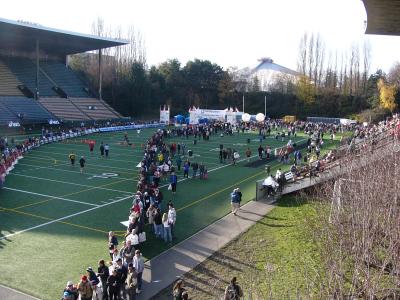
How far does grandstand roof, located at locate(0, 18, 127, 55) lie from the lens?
178 ft

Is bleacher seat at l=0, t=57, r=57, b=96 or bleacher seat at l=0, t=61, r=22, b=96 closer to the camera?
bleacher seat at l=0, t=61, r=22, b=96

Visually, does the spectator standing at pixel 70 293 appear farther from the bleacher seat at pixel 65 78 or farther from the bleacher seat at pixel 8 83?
the bleacher seat at pixel 65 78

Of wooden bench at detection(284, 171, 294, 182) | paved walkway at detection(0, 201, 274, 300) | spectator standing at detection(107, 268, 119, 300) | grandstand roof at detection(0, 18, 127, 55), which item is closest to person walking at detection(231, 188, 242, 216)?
paved walkway at detection(0, 201, 274, 300)

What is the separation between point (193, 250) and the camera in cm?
1489

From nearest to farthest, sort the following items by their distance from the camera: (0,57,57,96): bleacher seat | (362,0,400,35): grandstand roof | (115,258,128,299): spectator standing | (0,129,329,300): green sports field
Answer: (362,0,400,35): grandstand roof, (115,258,128,299): spectator standing, (0,129,329,300): green sports field, (0,57,57,96): bleacher seat

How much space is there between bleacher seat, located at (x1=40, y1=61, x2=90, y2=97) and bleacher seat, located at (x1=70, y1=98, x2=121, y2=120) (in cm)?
177

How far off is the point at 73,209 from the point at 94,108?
5035 cm

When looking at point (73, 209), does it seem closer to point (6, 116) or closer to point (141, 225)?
point (141, 225)

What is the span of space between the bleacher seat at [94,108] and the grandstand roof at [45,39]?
8087 millimetres

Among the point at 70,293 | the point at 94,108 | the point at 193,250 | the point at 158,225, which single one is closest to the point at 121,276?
the point at 70,293

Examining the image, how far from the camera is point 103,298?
11.1 meters

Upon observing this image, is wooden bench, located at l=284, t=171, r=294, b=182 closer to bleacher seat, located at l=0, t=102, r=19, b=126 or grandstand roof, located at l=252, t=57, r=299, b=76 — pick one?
bleacher seat, located at l=0, t=102, r=19, b=126

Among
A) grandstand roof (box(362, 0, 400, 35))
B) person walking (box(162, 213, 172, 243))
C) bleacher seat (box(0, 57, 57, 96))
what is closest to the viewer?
grandstand roof (box(362, 0, 400, 35))

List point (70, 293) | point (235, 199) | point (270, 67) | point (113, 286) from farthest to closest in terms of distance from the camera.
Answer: point (270, 67) < point (235, 199) < point (113, 286) < point (70, 293)
